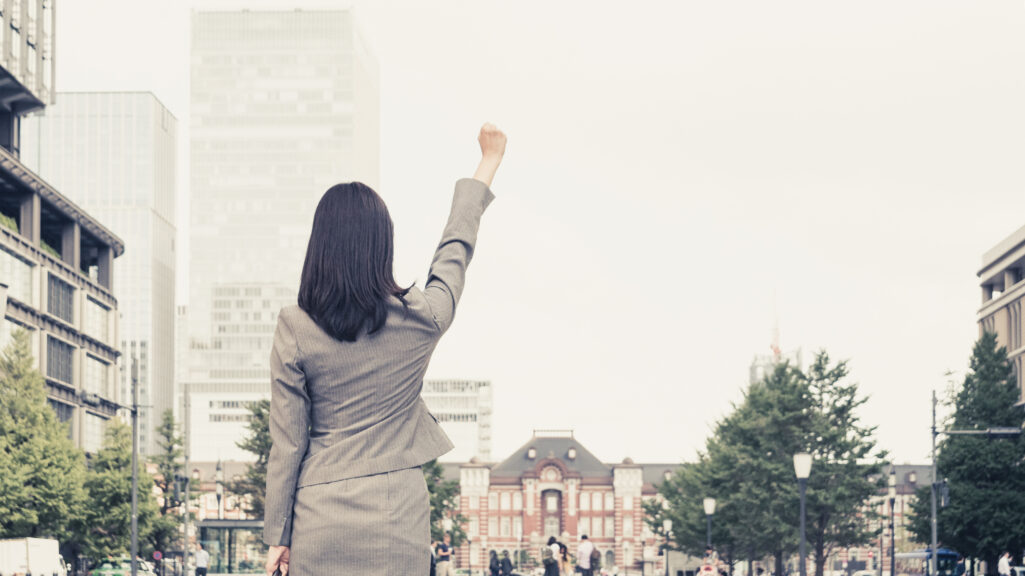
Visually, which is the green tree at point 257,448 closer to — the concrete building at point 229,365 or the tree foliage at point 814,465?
the tree foliage at point 814,465

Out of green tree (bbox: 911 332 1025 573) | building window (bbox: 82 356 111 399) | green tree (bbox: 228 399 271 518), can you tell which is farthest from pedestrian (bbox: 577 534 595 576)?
building window (bbox: 82 356 111 399)

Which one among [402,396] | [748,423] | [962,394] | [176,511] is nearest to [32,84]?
[176,511]

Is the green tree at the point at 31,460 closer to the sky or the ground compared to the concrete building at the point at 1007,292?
closer to the ground

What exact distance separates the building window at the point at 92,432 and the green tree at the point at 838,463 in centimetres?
3804

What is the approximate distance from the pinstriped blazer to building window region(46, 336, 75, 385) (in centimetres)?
6589

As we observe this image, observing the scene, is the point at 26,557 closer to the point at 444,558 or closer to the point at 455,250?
the point at 444,558

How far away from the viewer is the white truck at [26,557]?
37.2 m

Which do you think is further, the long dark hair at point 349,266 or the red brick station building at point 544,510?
the red brick station building at point 544,510

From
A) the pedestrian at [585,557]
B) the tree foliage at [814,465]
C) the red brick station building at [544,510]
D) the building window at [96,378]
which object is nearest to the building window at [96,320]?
the building window at [96,378]

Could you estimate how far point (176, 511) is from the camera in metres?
67.1

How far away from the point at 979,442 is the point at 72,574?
1351 inches

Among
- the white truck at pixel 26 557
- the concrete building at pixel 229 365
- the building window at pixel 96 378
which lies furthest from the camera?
the concrete building at pixel 229 365

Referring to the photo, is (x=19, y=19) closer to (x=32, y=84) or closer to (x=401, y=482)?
(x=32, y=84)

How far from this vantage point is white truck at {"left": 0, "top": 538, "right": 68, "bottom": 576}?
37.2 meters
